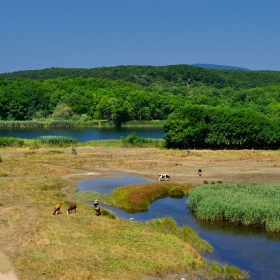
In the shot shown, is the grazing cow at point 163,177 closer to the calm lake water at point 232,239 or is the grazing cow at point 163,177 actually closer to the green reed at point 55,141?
the calm lake water at point 232,239

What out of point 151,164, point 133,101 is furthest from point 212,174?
point 133,101

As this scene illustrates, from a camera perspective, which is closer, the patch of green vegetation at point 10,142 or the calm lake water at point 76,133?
the patch of green vegetation at point 10,142

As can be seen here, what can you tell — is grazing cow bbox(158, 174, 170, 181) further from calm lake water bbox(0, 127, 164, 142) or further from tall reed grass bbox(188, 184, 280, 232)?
calm lake water bbox(0, 127, 164, 142)

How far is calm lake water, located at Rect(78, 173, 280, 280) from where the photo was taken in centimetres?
2962

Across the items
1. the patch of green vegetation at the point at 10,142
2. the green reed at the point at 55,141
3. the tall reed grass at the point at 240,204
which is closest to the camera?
the tall reed grass at the point at 240,204

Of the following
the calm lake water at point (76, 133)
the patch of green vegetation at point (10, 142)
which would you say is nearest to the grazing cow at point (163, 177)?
the patch of green vegetation at point (10, 142)

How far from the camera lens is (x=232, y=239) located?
35250 mm

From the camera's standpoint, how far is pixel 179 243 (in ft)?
104

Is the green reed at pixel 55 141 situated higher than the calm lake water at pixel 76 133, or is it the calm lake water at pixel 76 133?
the green reed at pixel 55 141

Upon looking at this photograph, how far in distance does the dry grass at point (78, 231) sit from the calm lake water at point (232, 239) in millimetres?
3076

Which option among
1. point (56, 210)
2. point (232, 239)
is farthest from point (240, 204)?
point (56, 210)

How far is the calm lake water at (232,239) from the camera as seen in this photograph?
29.6 m

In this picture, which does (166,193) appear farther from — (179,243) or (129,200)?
(179,243)

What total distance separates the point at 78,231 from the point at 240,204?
1558 cm
